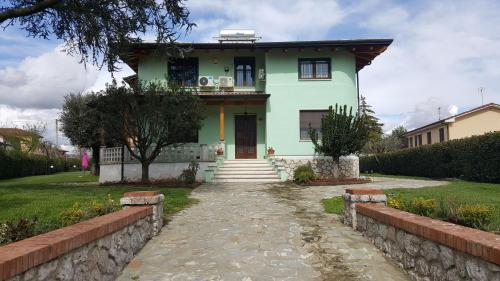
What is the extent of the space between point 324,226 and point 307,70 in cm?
1506

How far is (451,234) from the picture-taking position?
4.55m

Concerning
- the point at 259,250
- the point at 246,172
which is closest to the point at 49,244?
the point at 259,250

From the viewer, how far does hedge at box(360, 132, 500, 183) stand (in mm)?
18453

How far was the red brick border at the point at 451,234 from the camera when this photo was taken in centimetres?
386

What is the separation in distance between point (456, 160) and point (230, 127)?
37.0 feet

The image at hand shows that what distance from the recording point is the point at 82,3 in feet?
46.1

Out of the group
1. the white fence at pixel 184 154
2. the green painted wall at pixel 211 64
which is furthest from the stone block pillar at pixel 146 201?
the green painted wall at pixel 211 64

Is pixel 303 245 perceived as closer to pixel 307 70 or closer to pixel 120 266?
pixel 120 266

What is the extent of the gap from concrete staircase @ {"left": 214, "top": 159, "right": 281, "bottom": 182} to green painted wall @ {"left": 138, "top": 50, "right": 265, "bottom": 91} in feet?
15.0

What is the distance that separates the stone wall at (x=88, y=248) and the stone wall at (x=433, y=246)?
3802mm

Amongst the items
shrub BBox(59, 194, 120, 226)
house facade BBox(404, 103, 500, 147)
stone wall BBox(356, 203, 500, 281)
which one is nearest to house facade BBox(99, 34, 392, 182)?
shrub BBox(59, 194, 120, 226)

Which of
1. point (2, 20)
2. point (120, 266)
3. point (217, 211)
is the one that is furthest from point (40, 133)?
point (120, 266)

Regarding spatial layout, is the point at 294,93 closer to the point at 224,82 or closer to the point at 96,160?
the point at 224,82

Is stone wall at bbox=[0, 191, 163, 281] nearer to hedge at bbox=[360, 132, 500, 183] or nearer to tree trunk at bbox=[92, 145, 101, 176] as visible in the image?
hedge at bbox=[360, 132, 500, 183]
